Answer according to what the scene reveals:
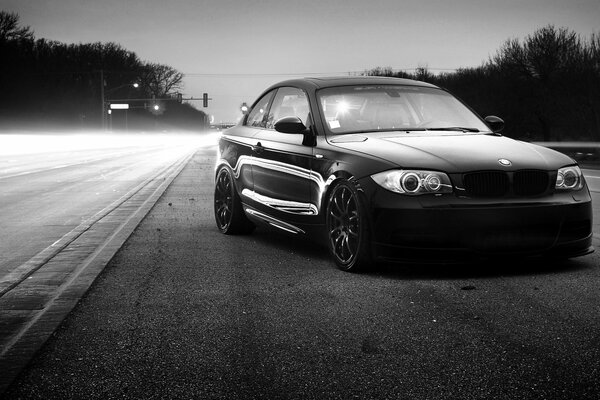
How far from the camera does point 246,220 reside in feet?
28.7

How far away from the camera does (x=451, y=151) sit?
245 inches

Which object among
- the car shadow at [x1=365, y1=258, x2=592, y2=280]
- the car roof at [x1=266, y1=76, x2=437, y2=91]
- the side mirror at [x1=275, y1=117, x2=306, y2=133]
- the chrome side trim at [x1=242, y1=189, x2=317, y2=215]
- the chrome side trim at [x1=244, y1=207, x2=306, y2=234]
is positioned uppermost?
the car roof at [x1=266, y1=76, x2=437, y2=91]

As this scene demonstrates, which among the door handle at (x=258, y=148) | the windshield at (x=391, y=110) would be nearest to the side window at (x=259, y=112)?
the door handle at (x=258, y=148)

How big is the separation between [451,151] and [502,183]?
46 centimetres

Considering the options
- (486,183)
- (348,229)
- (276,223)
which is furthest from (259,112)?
(486,183)

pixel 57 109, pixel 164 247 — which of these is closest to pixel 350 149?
pixel 164 247

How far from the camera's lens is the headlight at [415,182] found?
19.5 ft

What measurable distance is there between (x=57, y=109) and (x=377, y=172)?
94584 mm

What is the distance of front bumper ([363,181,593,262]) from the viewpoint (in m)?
5.87

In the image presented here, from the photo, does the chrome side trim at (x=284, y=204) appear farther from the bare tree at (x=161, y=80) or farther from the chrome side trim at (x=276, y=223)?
the bare tree at (x=161, y=80)

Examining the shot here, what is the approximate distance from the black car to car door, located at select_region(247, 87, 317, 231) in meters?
0.02

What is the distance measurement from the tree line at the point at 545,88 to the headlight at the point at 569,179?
131ft

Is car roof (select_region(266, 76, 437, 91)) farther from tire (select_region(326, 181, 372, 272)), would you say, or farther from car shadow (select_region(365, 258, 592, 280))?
car shadow (select_region(365, 258, 592, 280))

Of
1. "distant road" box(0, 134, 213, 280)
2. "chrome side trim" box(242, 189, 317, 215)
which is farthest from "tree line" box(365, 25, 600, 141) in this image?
"chrome side trim" box(242, 189, 317, 215)
